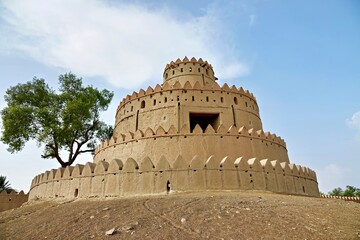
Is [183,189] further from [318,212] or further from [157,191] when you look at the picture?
[318,212]

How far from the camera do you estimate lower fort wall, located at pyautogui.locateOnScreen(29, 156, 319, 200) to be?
511 inches

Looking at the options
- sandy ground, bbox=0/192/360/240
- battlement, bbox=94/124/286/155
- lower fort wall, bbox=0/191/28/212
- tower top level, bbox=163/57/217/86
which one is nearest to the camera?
sandy ground, bbox=0/192/360/240

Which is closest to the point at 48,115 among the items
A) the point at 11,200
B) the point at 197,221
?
the point at 11,200

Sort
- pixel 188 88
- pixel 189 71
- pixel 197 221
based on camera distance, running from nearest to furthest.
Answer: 1. pixel 197 221
2. pixel 188 88
3. pixel 189 71

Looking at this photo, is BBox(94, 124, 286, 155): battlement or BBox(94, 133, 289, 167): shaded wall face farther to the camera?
BBox(94, 124, 286, 155): battlement

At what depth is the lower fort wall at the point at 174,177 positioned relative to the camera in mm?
12985

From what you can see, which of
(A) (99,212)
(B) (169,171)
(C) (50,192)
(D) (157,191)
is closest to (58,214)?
(A) (99,212)

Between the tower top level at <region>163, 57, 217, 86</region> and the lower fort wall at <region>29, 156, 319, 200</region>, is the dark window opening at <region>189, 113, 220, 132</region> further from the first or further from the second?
the lower fort wall at <region>29, 156, 319, 200</region>

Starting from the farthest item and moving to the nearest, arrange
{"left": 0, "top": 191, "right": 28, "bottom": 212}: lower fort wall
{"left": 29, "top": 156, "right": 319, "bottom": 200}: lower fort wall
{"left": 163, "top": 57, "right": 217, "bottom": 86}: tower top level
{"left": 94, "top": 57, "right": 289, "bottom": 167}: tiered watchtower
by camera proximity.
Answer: {"left": 163, "top": 57, "right": 217, "bottom": 86}: tower top level < {"left": 0, "top": 191, "right": 28, "bottom": 212}: lower fort wall < {"left": 94, "top": 57, "right": 289, "bottom": 167}: tiered watchtower < {"left": 29, "top": 156, "right": 319, "bottom": 200}: lower fort wall

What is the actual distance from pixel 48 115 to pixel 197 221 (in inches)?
726

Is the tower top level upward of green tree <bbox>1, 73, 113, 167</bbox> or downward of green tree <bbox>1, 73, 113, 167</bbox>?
upward

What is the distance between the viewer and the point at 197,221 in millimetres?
7605

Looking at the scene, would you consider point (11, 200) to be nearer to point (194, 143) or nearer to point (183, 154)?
point (183, 154)

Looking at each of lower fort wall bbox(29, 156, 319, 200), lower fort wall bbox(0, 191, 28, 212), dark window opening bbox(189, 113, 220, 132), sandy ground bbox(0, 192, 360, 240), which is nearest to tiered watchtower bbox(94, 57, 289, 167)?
dark window opening bbox(189, 113, 220, 132)
